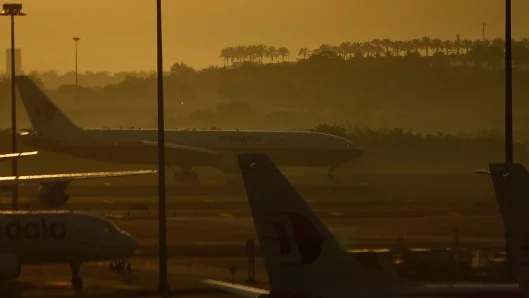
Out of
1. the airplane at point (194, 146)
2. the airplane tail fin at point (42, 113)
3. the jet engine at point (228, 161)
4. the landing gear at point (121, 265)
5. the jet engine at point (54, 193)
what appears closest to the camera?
the landing gear at point (121, 265)

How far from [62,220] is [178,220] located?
106 feet

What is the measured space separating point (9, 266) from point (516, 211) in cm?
3087

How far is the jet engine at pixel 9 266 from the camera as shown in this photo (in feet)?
164

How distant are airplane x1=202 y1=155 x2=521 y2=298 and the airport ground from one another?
2068 cm

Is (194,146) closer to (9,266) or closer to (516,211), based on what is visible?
(9,266)

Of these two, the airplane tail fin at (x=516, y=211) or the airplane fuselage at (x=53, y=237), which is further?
the airplane fuselage at (x=53, y=237)

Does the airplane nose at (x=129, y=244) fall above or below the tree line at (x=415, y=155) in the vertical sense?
above

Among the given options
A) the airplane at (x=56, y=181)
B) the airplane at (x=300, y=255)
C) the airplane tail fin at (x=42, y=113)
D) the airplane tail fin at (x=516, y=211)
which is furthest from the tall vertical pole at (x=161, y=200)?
the airplane tail fin at (x=42, y=113)

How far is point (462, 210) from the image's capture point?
9169 centimetres

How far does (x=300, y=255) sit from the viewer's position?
1080 inches

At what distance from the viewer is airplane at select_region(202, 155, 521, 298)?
27281 mm

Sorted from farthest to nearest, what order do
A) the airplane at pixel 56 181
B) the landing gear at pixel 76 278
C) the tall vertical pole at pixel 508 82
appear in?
the airplane at pixel 56 181 → the landing gear at pixel 76 278 → the tall vertical pole at pixel 508 82

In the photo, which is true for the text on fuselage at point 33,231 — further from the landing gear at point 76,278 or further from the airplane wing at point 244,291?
the airplane wing at point 244,291

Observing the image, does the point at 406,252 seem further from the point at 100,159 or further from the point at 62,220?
the point at 100,159
